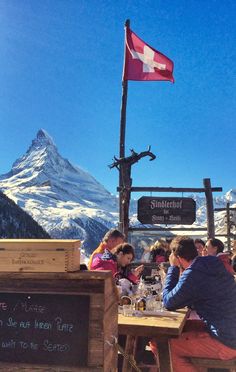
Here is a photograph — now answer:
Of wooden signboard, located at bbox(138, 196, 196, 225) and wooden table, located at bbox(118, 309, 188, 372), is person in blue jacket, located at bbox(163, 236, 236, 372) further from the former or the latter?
wooden signboard, located at bbox(138, 196, 196, 225)

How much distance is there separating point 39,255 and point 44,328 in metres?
0.57

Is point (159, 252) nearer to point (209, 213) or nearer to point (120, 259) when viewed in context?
point (209, 213)

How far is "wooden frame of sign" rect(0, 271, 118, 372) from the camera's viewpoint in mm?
3232

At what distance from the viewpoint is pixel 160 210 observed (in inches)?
458

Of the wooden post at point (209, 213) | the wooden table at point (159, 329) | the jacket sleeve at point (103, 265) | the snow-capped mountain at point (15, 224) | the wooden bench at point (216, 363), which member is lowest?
the wooden bench at point (216, 363)

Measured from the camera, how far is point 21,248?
10.8ft

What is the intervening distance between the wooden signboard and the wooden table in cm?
712

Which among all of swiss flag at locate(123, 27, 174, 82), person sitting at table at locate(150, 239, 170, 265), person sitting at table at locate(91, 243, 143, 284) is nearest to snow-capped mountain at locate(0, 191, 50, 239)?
swiss flag at locate(123, 27, 174, 82)

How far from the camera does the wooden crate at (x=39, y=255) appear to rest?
3240 mm

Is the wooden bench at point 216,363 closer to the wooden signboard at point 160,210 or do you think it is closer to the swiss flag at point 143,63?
the wooden signboard at point 160,210

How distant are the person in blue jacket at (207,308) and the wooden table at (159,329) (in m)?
0.25

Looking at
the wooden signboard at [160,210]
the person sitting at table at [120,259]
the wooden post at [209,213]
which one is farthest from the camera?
the wooden post at [209,213]

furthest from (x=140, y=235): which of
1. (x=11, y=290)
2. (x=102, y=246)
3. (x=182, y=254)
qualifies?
(x=11, y=290)

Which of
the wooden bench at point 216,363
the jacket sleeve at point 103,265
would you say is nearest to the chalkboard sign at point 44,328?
the wooden bench at point 216,363
